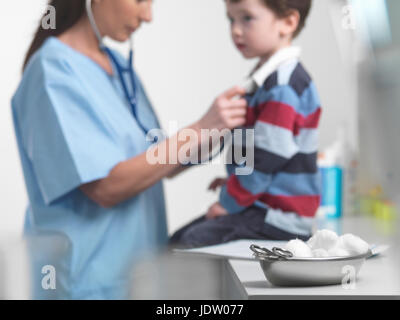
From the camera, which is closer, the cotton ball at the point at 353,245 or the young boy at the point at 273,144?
the cotton ball at the point at 353,245

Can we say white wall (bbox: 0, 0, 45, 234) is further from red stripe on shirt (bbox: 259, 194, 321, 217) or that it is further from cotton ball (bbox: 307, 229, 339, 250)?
cotton ball (bbox: 307, 229, 339, 250)

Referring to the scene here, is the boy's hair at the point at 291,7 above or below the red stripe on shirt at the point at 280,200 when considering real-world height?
above

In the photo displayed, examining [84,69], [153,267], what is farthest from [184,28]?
[153,267]

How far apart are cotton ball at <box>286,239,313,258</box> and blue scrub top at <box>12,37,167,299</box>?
0.46 m

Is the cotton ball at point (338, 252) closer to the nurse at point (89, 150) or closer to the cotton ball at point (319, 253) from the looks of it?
the cotton ball at point (319, 253)

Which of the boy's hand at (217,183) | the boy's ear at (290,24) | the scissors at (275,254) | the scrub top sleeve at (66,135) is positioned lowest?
the scissors at (275,254)

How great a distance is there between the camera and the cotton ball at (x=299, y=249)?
2.63 feet

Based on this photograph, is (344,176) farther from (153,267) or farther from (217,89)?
(153,267)

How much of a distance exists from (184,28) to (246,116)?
27cm

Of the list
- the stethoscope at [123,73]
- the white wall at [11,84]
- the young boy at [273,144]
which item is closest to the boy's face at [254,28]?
the young boy at [273,144]

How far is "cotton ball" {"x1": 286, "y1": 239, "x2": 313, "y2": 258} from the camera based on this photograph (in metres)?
0.80

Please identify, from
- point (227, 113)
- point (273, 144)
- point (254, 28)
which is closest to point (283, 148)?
point (273, 144)

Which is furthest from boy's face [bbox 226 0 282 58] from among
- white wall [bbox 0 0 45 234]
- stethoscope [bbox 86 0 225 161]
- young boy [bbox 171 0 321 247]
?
white wall [bbox 0 0 45 234]

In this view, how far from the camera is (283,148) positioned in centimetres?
112
